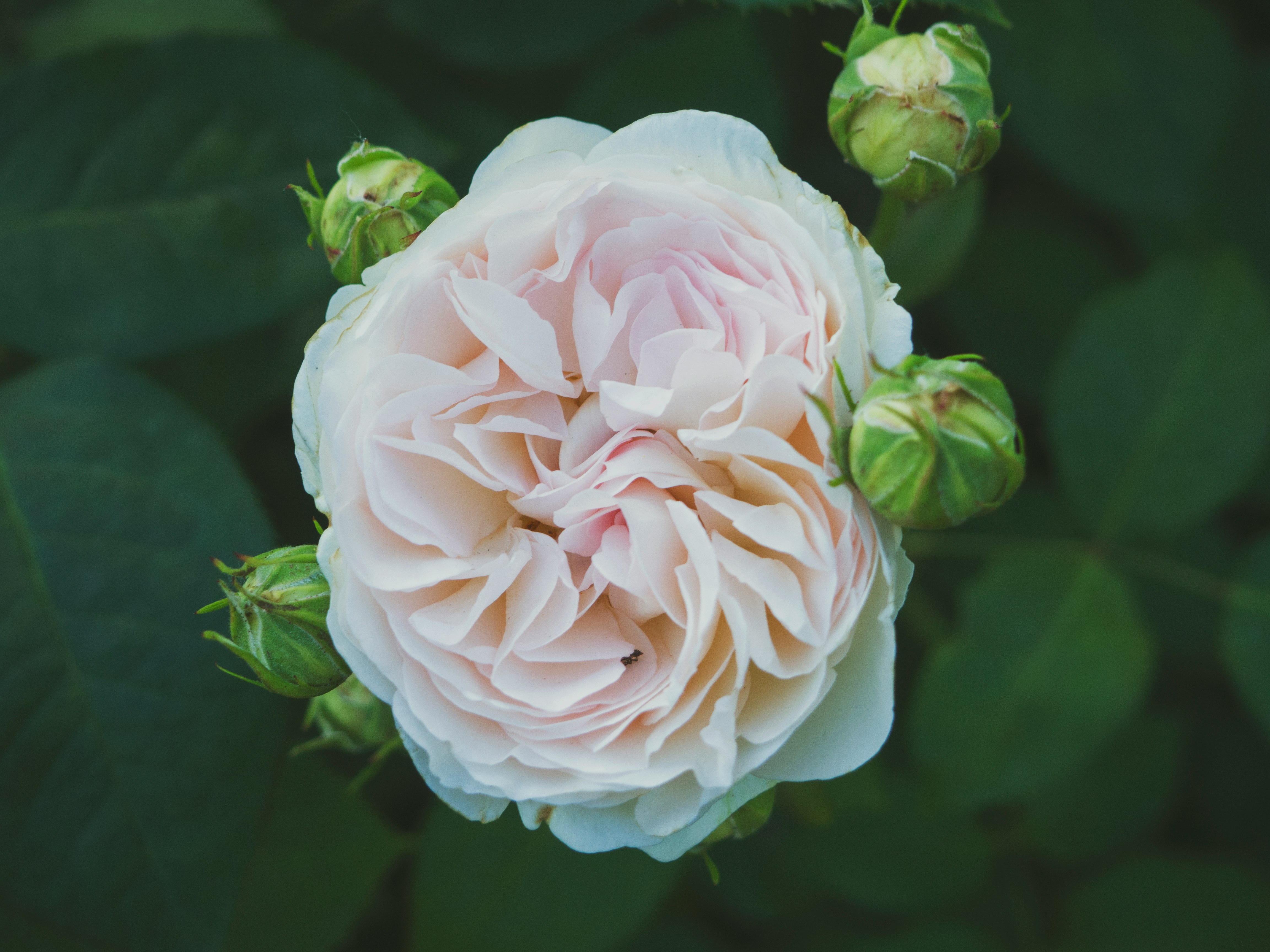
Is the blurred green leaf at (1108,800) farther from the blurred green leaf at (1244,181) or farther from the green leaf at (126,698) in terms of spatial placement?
the green leaf at (126,698)

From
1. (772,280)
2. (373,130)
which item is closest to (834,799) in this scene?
(772,280)

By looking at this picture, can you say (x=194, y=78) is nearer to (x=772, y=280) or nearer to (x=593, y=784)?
(x=772, y=280)

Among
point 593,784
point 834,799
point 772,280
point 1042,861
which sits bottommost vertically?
point 1042,861

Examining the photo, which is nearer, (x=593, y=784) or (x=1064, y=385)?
(x=593, y=784)

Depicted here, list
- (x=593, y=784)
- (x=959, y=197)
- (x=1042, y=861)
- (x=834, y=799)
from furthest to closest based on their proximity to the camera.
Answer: (x=1042, y=861)
(x=834, y=799)
(x=959, y=197)
(x=593, y=784)

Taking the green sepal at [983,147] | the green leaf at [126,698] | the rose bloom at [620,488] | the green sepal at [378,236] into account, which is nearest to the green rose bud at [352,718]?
the green leaf at [126,698]

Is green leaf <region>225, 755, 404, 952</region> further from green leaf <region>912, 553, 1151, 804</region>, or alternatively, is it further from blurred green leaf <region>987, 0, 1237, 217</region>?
blurred green leaf <region>987, 0, 1237, 217</region>

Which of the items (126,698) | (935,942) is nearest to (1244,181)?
(935,942)
